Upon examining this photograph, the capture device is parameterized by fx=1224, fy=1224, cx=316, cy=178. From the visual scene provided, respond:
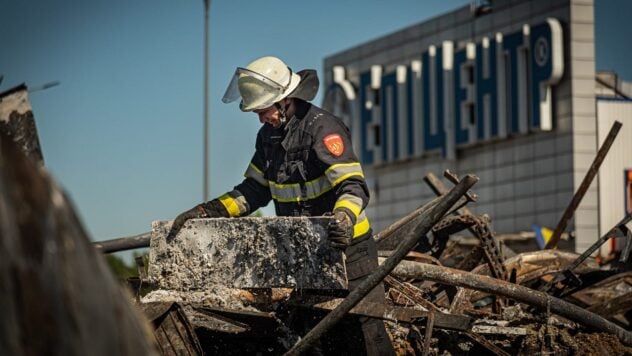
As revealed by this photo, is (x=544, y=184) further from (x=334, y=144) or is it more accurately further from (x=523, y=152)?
(x=334, y=144)

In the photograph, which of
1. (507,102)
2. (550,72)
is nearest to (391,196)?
(507,102)

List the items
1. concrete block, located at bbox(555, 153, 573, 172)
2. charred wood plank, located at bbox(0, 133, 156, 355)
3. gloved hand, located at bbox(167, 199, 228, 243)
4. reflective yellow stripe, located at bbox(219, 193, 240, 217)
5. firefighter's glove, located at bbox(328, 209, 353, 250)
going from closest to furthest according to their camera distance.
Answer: charred wood plank, located at bbox(0, 133, 156, 355) < firefighter's glove, located at bbox(328, 209, 353, 250) < gloved hand, located at bbox(167, 199, 228, 243) < reflective yellow stripe, located at bbox(219, 193, 240, 217) < concrete block, located at bbox(555, 153, 573, 172)

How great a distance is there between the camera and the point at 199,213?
6.80 meters

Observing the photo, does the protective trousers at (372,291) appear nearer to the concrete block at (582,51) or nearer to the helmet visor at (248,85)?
the helmet visor at (248,85)

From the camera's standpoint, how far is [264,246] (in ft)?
20.8

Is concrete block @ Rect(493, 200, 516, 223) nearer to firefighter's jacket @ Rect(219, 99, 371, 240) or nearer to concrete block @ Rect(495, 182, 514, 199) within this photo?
concrete block @ Rect(495, 182, 514, 199)

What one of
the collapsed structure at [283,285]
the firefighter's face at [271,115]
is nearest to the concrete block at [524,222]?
the collapsed structure at [283,285]

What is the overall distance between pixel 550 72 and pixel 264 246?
26289 mm

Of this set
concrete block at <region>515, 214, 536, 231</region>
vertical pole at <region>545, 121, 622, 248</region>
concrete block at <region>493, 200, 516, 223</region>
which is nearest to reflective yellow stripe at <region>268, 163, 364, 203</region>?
vertical pole at <region>545, 121, 622, 248</region>

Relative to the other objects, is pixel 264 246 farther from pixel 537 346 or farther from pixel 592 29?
pixel 592 29

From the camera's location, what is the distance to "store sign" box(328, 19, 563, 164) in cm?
3228

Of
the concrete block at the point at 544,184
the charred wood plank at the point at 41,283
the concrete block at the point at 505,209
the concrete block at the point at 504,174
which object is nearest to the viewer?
the charred wood plank at the point at 41,283

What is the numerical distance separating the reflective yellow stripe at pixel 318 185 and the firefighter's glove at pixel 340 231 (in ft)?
1.31

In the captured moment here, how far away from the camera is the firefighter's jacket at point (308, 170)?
6492mm
